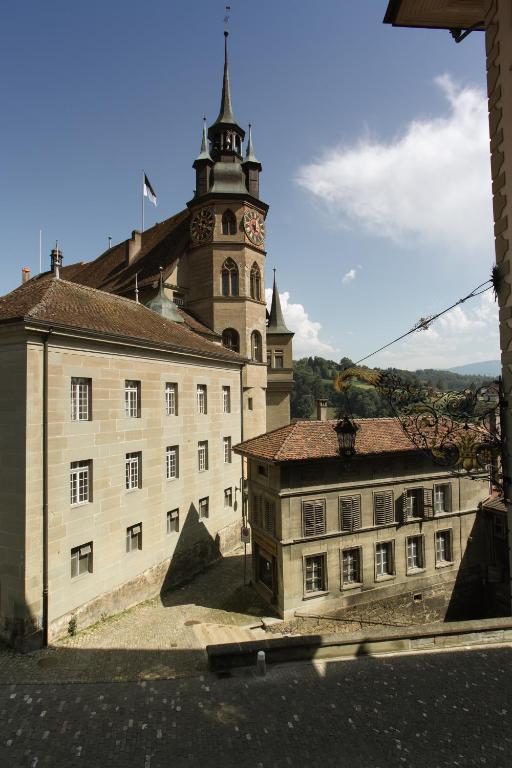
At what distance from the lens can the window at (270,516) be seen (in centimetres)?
1853

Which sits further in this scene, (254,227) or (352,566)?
(254,227)

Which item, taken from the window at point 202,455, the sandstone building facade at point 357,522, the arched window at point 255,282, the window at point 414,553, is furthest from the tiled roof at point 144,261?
the window at point 414,553

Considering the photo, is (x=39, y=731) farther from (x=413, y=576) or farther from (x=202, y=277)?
(x=202, y=277)

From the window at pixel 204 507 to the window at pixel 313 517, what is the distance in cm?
740

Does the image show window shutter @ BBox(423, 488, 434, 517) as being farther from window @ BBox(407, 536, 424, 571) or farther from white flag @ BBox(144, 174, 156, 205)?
white flag @ BBox(144, 174, 156, 205)

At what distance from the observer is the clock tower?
32375 millimetres

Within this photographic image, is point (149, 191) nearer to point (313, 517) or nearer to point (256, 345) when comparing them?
point (256, 345)

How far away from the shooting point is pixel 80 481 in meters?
16.2

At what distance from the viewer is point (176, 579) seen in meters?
21.0

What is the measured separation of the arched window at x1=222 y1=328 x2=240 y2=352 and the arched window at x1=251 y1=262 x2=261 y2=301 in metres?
3.36

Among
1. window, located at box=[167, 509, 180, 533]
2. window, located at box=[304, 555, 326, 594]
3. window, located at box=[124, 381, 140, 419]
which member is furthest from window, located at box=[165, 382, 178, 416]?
window, located at box=[304, 555, 326, 594]

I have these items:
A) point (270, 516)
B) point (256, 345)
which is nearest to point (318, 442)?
point (270, 516)

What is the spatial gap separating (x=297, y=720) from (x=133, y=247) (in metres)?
37.5

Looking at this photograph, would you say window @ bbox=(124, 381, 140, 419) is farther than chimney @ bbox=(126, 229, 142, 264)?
No
